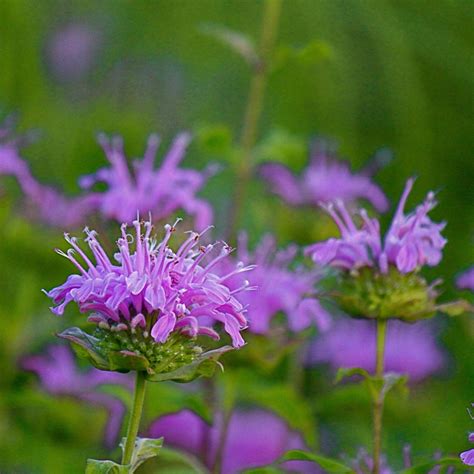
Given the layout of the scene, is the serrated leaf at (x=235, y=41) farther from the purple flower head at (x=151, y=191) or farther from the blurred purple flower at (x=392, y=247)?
the blurred purple flower at (x=392, y=247)

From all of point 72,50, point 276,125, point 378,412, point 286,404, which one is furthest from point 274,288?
point 72,50

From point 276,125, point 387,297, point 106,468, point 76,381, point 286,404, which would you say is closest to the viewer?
point 106,468

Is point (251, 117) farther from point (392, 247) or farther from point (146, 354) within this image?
point (146, 354)

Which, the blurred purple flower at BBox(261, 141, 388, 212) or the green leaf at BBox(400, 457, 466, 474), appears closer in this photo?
the green leaf at BBox(400, 457, 466, 474)

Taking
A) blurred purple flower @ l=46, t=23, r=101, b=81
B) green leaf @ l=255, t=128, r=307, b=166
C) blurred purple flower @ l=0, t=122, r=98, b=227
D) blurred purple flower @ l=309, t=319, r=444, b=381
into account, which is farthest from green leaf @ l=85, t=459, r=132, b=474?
blurred purple flower @ l=46, t=23, r=101, b=81

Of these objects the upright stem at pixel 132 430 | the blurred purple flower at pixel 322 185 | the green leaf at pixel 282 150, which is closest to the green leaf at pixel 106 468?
the upright stem at pixel 132 430

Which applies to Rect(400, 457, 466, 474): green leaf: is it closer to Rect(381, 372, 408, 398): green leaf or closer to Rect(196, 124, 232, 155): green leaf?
Rect(381, 372, 408, 398): green leaf
